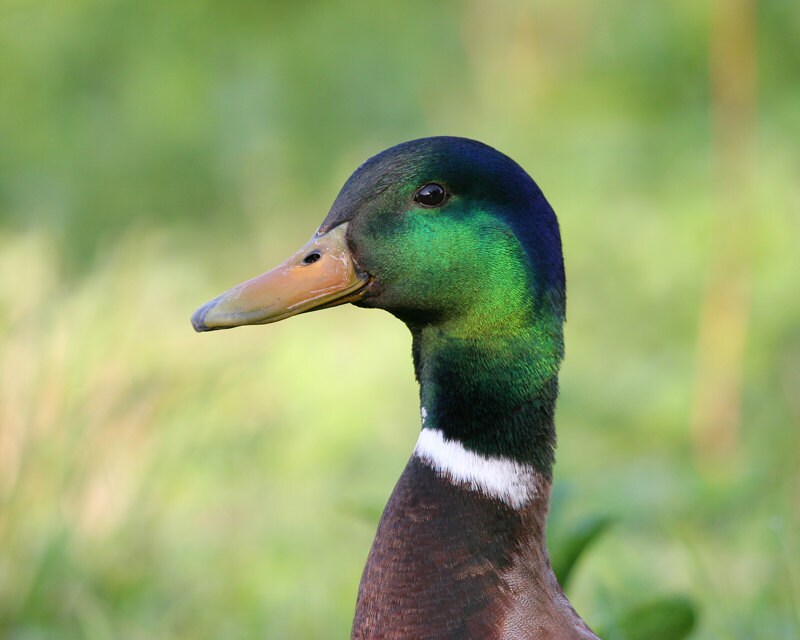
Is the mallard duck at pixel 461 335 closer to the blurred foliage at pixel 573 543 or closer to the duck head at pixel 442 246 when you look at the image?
the duck head at pixel 442 246

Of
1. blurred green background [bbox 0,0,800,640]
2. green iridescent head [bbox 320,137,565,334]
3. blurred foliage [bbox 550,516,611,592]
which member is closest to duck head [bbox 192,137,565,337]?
green iridescent head [bbox 320,137,565,334]

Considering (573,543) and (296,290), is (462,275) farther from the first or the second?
(573,543)

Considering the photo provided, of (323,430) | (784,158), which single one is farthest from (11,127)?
(784,158)

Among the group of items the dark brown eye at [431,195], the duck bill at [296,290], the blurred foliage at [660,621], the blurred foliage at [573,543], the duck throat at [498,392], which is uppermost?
the dark brown eye at [431,195]

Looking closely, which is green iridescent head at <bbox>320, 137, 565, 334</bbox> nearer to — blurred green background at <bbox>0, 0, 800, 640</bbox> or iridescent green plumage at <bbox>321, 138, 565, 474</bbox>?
iridescent green plumage at <bbox>321, 138, 565, 474</bbox>

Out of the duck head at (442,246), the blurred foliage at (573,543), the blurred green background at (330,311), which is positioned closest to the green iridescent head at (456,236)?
the duck head at (442,246)

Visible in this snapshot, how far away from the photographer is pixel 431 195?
1.65 m

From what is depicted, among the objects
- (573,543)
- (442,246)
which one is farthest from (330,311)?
(442,246)

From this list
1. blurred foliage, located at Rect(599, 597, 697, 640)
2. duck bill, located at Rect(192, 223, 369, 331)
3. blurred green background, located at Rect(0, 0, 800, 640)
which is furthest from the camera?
blurred green background, located at Rect(0, 0, 800, 640)

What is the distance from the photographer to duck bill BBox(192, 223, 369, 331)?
1.56 metres

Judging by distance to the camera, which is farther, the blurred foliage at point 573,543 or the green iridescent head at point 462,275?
the blurred foliage at point 573,543

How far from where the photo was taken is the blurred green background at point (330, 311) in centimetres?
285

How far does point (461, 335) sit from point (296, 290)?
0.21 metres

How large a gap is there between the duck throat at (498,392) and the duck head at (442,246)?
0.07ft
